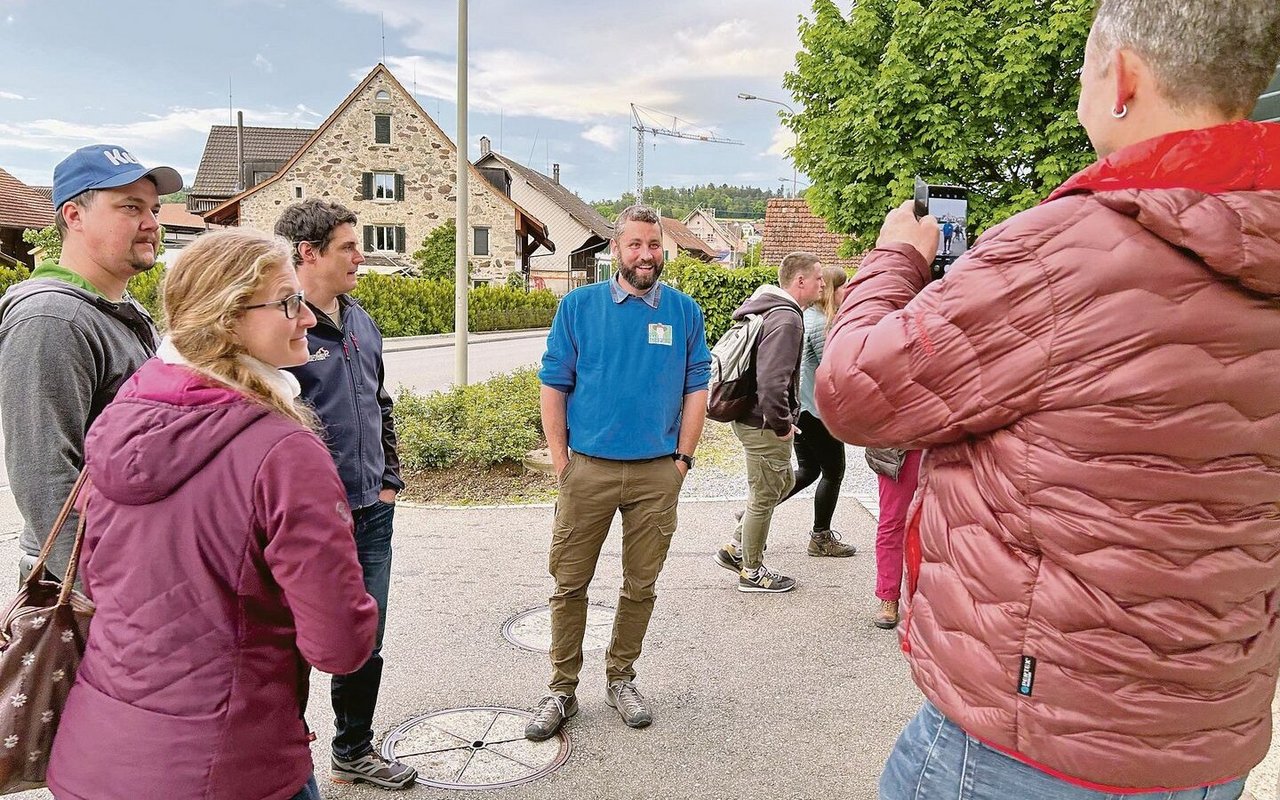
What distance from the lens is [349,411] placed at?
3.37 meters

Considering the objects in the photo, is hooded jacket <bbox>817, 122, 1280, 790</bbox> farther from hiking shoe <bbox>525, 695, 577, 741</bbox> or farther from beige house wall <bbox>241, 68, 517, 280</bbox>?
beige house wall <bbox>241, 68, 517, 280</bbox>

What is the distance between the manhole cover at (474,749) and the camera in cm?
361

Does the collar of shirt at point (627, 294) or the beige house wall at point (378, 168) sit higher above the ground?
the beige house wall at point (378, 168)

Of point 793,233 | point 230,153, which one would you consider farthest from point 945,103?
point 230,153

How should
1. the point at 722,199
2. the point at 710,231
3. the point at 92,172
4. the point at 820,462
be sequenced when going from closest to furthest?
the point at 92,172
the point at 820,462
the point at 710,231
the point at 722,199

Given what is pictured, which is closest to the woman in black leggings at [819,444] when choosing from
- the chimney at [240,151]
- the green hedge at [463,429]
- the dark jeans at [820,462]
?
the dark jeans at [820,462]

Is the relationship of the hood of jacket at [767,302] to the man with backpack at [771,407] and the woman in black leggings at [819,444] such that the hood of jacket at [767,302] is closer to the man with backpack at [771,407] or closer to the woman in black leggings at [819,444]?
the man with backpack at [771,407]

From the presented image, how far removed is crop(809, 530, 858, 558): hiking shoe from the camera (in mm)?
6609

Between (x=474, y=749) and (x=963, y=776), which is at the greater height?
(x=963, y=776)

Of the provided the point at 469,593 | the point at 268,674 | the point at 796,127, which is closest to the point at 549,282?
the point at 796,127

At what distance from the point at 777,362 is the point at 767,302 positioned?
0.44 m

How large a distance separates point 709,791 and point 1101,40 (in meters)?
3.05

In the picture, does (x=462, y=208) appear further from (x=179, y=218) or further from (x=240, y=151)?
(x=179, y=218)

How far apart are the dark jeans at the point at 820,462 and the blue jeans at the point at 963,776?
4.60m
